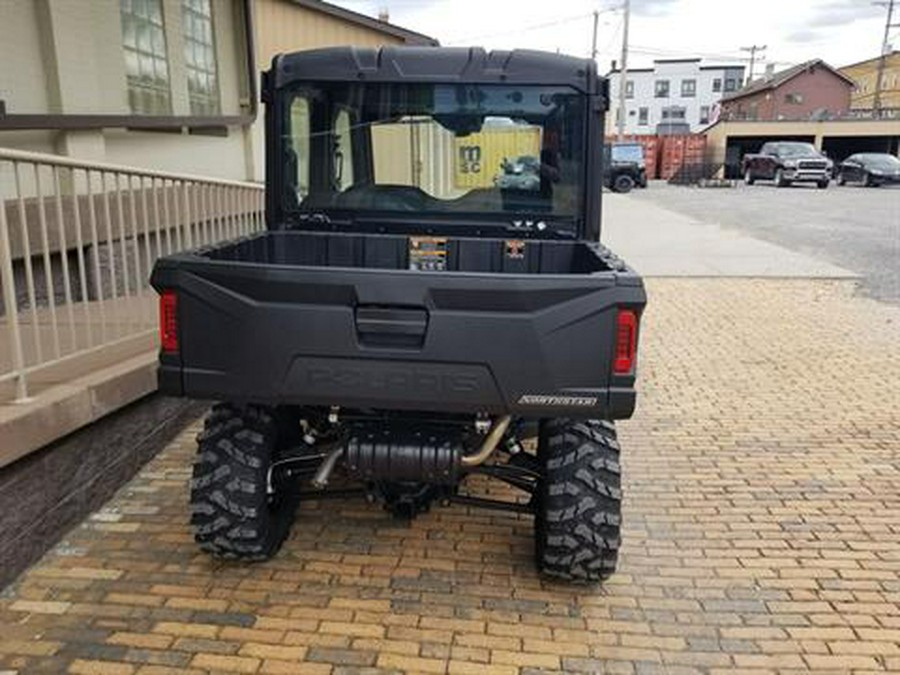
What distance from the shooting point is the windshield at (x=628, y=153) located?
3356cm

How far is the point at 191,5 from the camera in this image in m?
8.20

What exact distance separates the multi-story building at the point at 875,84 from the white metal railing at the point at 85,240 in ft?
216

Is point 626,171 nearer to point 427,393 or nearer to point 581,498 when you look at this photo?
point 581,498

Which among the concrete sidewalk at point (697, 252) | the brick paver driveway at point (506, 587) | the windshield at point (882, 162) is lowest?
the brick paver driveway at point (506, 587)

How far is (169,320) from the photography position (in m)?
2.82

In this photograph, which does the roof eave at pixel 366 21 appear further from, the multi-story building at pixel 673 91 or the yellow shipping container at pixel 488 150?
the multi-story building at pixel 673 91

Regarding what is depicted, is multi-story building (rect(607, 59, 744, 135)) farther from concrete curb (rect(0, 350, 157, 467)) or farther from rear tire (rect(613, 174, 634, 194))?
concrete curb (rect(0, 350, 157, 467))

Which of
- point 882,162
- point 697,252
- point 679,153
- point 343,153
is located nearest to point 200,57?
point 343,153

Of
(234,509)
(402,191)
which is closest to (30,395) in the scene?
(234,509)

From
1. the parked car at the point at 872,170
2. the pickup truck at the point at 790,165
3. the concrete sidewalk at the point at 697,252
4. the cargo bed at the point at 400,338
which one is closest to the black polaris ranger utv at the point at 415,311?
the cargo bed at the point at 400,338

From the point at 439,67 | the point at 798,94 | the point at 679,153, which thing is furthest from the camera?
the point at 798,94

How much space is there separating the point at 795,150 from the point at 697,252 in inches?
875

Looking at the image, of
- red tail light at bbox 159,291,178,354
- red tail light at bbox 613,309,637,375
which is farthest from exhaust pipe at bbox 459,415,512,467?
red tail light at bbox 159,291,178,354

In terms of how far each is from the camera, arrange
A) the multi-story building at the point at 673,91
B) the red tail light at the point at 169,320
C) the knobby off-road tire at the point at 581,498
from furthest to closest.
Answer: the multi-story building at the point at 673,91
the knobby off-road tire at the point at 581,498
the red tail light at the point at 169,320
